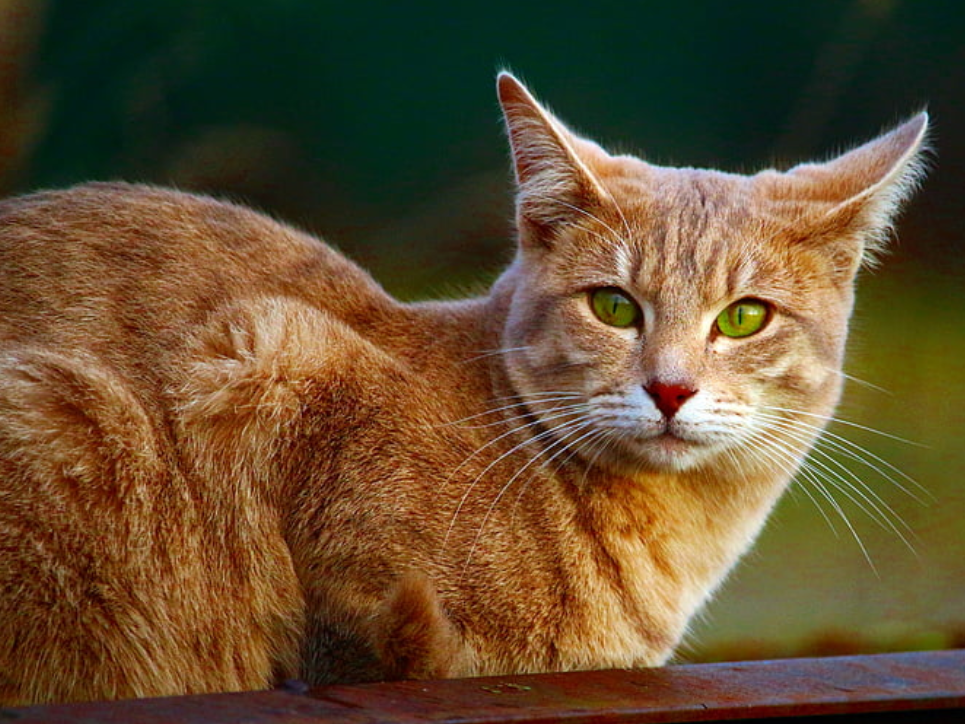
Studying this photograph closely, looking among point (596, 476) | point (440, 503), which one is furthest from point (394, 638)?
point (596, 476)

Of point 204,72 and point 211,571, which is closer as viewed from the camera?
point 211,571

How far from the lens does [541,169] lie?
2.34m

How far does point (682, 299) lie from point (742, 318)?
121 mm

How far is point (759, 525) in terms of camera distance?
2.54 meters

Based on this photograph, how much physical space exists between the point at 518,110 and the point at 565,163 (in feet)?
0.41

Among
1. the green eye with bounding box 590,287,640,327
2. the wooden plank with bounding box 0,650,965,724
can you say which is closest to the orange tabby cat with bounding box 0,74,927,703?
the green eye with bounding box 590,287,640,327

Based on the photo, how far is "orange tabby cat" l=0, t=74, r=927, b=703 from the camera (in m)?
2.06

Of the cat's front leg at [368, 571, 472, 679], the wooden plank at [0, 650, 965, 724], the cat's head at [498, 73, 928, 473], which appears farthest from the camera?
the cat's head at [498, 73, 928, 473]

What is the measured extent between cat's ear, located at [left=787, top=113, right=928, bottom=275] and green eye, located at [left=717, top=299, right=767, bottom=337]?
174 millimetres

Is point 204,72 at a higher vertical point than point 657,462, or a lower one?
higher

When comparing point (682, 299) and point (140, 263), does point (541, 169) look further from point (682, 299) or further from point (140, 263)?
point (140, 263)

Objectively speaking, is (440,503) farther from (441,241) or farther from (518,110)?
(441,241)

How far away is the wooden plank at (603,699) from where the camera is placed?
5.65 ft

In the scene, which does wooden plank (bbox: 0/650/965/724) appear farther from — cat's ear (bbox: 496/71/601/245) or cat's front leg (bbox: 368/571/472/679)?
cat's ear (bbox: 496/71/601/245)
